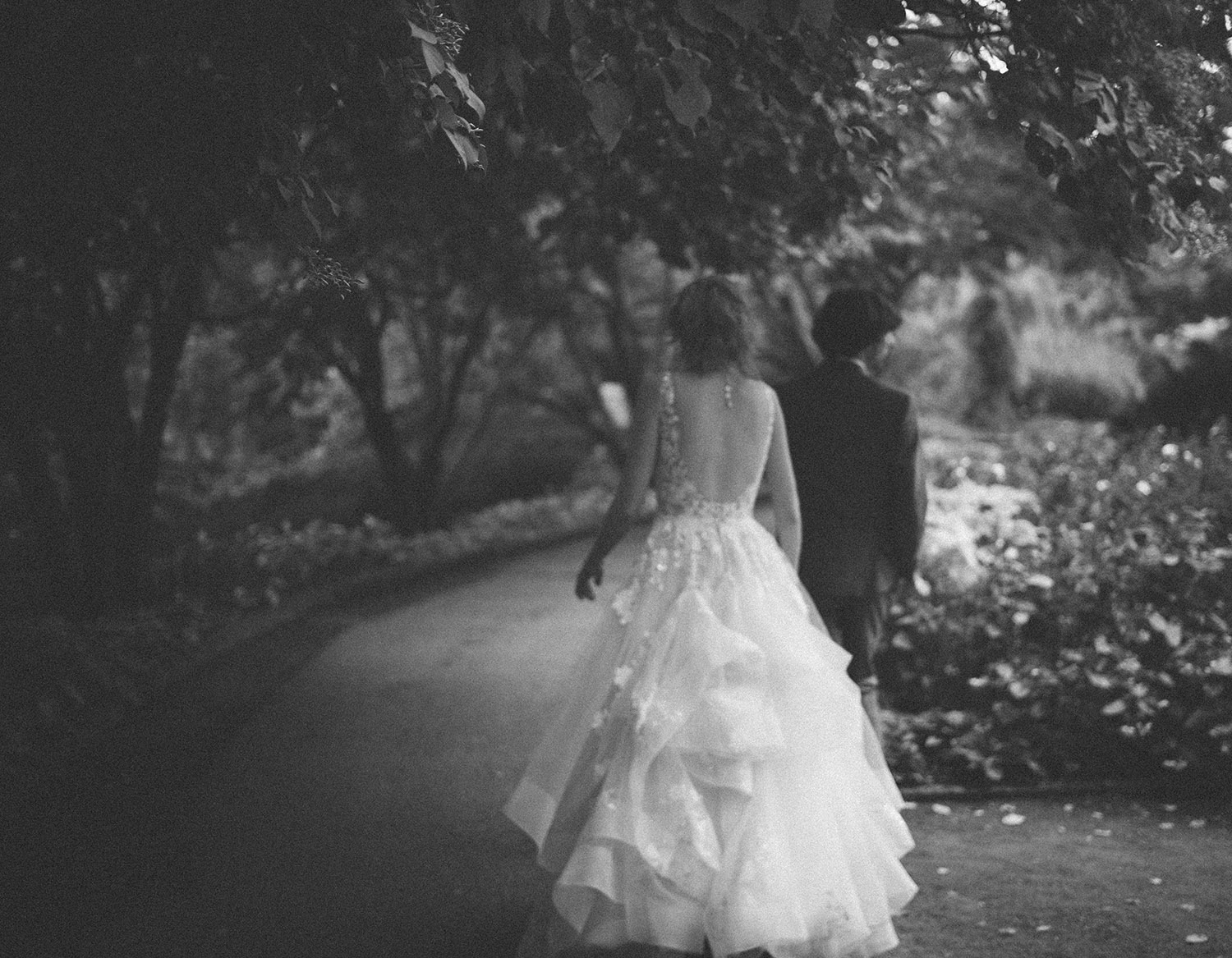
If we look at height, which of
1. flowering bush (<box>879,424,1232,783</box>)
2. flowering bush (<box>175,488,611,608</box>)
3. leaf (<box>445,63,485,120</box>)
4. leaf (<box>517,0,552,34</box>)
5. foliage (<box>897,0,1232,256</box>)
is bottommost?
flowering bush (<box>879,424,1232,783</box>)

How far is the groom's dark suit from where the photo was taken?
4977 mm

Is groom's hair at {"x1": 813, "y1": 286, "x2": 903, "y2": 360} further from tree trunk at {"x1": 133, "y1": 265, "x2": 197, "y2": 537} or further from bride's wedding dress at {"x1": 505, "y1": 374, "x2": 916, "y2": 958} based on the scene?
tree trunk at {"x1": 133, "y1": 265, "x2": 197, "y2": 537}

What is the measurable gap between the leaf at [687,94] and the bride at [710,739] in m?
0.66

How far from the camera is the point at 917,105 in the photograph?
21.2ft

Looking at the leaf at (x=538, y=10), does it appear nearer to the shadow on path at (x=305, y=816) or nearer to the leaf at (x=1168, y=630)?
the shadow on path at (x=305, y=816)

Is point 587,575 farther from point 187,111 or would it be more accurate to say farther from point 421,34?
point 187,111

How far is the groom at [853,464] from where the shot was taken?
4980mm

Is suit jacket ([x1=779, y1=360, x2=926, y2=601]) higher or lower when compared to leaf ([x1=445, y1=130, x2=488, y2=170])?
lower

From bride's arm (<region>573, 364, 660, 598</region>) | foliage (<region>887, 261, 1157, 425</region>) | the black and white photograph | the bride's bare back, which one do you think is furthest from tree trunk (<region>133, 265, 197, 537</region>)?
foliage (<region>887, 261, 1157, 425</region>)

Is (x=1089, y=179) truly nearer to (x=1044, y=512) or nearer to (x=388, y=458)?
(x=1044, y=512)

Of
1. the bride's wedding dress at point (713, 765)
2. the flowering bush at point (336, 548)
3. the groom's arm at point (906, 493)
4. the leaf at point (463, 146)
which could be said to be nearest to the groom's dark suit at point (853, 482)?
the groom's arm at point (906, 493)

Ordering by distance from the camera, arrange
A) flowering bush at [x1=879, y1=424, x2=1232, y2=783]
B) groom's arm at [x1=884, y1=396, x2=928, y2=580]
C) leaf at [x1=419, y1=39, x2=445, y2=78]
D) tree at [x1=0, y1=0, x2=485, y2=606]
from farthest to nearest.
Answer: flowering bush at [x1=879, y1=424, x2=1232, y2=783] < groom's arm at [x1=884, y1=396, x2=928, y2=580] < tree at [x1=0, y1=0, x2=485, y2=606] < leaf at [x1=419, y1=39, x2=445, y2=78]

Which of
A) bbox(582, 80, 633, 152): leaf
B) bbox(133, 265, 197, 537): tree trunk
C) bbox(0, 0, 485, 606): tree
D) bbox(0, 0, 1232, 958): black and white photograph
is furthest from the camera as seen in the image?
bbox(133, 265, 197, 537): tree trunk

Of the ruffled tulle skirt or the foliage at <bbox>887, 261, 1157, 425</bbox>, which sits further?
the foliage at <bbox>887, 261, 1157, 425</bbox>
